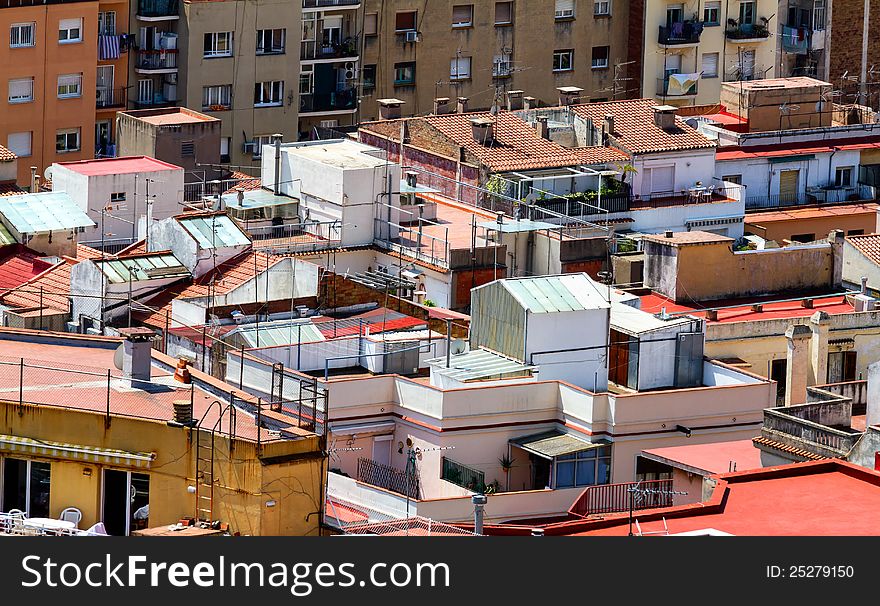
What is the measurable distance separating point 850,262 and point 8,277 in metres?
24.7

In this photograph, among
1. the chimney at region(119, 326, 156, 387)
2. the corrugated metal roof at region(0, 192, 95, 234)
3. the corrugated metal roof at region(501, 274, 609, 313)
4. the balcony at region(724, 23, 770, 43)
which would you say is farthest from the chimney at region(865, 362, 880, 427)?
the balcony at region(724, 23, 770, 43)

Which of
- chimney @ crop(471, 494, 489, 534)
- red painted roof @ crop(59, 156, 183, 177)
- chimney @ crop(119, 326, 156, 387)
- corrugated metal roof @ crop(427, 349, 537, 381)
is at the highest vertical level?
red painted roof @ crop(59, 156, 183, 177)

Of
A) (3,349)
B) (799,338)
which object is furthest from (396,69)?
(3,349)

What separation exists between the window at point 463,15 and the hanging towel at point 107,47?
1535 centimetres

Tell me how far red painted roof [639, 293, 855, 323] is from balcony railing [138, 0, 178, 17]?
33289mm

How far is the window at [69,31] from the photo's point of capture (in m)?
104

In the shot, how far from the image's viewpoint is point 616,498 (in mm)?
62969

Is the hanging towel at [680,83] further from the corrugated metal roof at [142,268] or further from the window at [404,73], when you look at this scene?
the corrugated metal roof at [142,268]

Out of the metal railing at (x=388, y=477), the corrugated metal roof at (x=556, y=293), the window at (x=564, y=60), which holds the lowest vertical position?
the metal railing at (x=388, y=477)

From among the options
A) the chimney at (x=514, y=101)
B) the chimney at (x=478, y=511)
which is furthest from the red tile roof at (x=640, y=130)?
the chimney at (x=478, y=511)

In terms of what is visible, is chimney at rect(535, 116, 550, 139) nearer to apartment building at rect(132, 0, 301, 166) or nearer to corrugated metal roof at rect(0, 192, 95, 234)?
apartment building at rect(132, 0, 301, 166)

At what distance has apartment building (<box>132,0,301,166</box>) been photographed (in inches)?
4242

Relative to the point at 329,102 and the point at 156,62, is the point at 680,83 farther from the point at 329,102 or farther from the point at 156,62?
the point at 156,62

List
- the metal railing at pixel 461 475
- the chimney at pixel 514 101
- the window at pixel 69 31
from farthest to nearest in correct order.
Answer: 1. the window at pixel 69 31
2. the chimney at pixel 514 101
3. the metal railing at pixel 461 475
